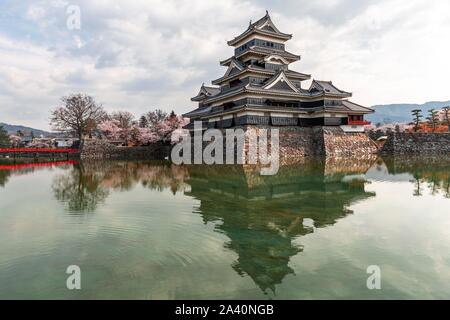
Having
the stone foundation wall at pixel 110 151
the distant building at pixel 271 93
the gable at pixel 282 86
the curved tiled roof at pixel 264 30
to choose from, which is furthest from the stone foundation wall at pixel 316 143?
the stone foundation wall at pixel 110 151

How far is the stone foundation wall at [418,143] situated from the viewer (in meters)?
35.9

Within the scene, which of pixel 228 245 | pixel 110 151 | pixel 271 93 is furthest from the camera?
pixel 110 151

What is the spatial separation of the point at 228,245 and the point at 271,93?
80.2 ft

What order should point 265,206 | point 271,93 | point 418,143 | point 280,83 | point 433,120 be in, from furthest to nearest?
point 433,120 → point 418,143 → point 280,83 → point 271,93 → point 265,206

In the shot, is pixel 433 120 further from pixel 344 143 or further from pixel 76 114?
pixel 76 114

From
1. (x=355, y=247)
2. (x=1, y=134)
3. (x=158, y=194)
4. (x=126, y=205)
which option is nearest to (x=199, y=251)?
(x=355, y=247)

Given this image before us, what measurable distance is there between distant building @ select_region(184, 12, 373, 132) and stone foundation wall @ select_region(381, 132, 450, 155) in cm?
562

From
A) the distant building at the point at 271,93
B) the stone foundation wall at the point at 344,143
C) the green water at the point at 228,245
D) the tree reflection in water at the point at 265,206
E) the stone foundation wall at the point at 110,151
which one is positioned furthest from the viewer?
the stone foundation wall at the point at 110,151

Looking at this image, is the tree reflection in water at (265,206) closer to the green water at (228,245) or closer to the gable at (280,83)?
the green water at (228,245)

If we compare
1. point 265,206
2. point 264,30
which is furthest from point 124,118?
point 265,206

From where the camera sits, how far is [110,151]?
137 ft

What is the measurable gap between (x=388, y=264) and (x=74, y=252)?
18.8ft

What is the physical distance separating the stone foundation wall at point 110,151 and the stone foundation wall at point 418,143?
29.8 m
